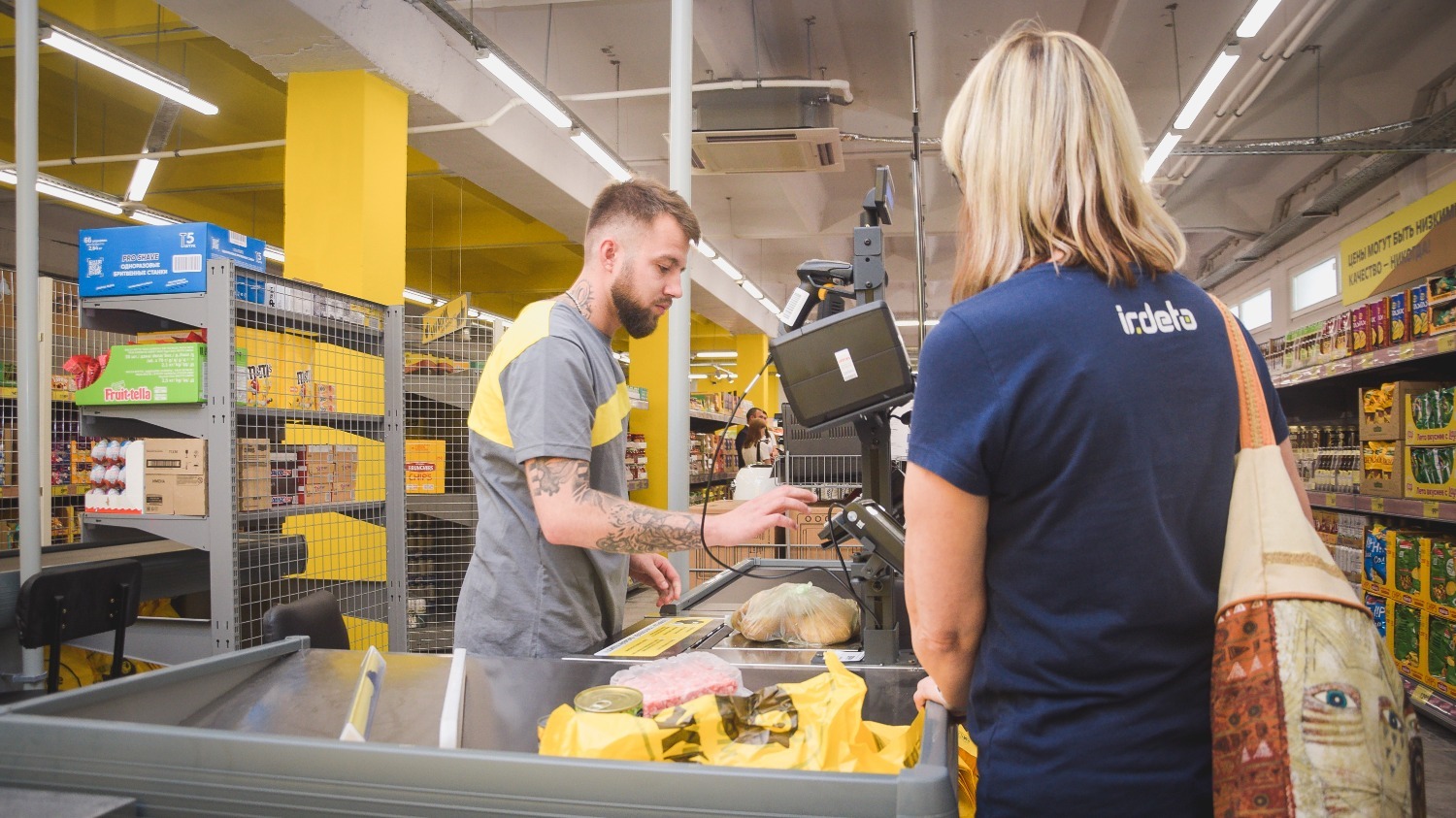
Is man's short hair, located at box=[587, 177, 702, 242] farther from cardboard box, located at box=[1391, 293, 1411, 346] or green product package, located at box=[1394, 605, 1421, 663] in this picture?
green product package, located at box=[1394, 605, 1421, 663]

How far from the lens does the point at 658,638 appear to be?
1.77m

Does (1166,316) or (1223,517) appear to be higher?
(1166,316)

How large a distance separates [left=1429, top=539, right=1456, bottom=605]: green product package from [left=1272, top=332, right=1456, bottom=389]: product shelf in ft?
2.71

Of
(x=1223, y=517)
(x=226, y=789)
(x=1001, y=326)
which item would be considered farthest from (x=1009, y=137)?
(x=226, y=789)

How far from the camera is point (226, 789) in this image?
2.97 ft

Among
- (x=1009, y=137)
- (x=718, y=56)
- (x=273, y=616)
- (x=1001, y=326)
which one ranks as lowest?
(x=273, y=616)

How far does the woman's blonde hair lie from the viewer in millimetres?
940

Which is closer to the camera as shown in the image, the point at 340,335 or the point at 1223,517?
the point at 1223,517

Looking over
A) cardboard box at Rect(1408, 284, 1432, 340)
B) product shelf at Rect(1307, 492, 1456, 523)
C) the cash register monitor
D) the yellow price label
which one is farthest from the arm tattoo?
cardboard box at Rect(1408, 284, 1432, 340)

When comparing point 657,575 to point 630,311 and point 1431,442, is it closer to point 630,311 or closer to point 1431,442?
point 630,311

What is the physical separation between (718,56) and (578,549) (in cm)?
640

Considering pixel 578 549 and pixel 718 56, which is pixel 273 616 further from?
pixel 718 56

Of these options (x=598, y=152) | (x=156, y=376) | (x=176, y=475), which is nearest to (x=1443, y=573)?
(x=176, y=475)

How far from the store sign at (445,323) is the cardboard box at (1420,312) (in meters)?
4.99
